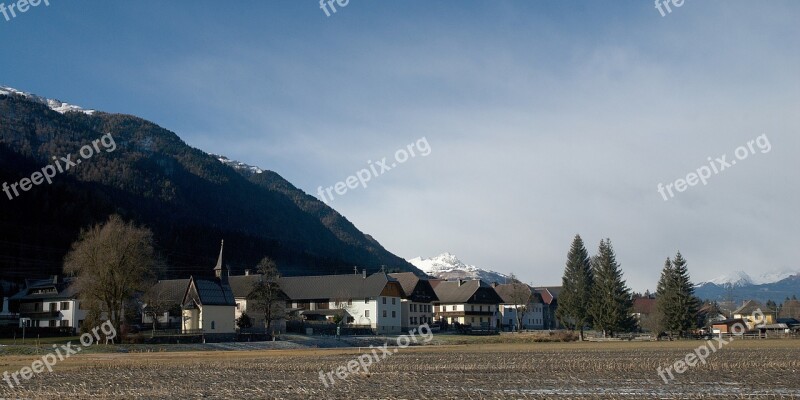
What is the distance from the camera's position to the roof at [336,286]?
114 m

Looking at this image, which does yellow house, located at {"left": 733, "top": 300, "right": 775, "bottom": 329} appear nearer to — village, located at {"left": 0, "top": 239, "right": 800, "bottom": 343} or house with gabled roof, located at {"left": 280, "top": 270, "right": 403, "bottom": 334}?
village, located at {"left": 0, "top": 239, "right": 800, "bottom": 343}

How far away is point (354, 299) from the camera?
376 ft

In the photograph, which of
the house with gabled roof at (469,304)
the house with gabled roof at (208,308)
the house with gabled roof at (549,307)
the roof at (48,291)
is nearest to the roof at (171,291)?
the house with gabled roof at (208,308)

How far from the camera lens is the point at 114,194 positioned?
192m

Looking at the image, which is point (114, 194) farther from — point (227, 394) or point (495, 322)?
point (227, 394)

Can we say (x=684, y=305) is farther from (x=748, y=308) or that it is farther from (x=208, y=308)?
(x=748, y=308)

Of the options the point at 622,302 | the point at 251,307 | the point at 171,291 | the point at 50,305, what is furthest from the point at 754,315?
the point at 50,305

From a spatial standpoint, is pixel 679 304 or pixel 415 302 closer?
pixel 679 304

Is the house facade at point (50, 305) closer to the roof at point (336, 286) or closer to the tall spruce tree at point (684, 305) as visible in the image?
the roof at point (336, 286)

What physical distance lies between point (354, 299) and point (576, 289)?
33470 mm

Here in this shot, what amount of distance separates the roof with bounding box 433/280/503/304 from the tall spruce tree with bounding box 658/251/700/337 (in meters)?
47.7

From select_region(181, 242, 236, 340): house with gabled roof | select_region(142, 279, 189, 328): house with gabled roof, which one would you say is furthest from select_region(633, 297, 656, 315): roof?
select_region(181, 242, 236, 340): house with gabled roof

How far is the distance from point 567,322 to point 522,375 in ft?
277

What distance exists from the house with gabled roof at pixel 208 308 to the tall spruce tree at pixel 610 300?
46296 mm
